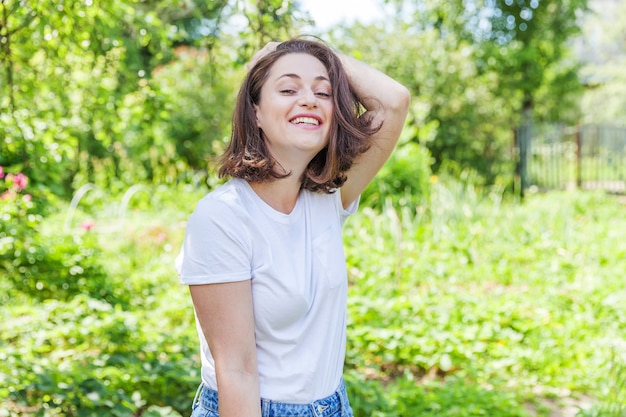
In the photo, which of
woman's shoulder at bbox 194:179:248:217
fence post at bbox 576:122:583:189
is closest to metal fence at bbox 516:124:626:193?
fence post at bbox 576:122:583:189

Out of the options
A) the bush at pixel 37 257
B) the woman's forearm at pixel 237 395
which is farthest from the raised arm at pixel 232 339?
the bush at pixel 37 257

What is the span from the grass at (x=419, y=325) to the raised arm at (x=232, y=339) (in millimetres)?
1401

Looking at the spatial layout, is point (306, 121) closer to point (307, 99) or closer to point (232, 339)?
point (307, 99)

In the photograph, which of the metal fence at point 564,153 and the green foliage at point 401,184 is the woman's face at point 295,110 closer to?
the green foliage at point 401,184

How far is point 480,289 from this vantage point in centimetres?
521

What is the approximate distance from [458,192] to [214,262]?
6.32 m

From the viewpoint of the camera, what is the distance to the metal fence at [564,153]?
11.5 m

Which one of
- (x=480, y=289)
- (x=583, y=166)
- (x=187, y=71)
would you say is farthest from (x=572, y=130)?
(x=480, y=289)

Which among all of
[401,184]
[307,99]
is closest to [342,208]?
[307,99]

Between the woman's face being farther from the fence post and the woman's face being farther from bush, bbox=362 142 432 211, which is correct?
the fence post

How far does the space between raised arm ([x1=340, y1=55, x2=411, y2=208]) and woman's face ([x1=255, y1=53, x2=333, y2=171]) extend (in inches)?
7.2

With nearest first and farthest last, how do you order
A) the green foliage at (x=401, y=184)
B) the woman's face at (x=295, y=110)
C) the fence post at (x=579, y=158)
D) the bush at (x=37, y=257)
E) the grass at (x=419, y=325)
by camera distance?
the woman's face at (x=295, y=110), the grass at (x=419, y=325), the bush at (x=37, y=257), the green foliage at (x=401, y=184), the fence post at (x=579, y=158)

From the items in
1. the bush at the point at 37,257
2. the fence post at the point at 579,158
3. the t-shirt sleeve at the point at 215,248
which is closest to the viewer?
the t-shirt sleeve at the point at 215,248

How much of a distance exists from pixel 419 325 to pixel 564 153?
8.35 metres
